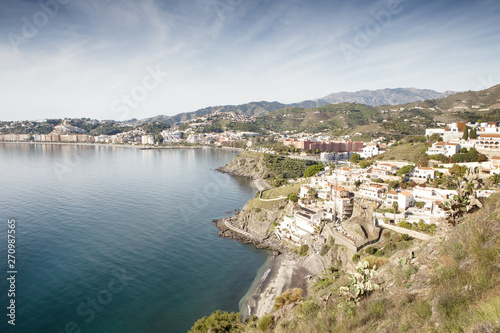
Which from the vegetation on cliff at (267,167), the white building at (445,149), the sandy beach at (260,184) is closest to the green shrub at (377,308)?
the white building at (445,149)

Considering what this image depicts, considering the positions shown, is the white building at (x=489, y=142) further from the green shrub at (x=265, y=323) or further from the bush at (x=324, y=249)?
the green shrub at (x=265, y=323)

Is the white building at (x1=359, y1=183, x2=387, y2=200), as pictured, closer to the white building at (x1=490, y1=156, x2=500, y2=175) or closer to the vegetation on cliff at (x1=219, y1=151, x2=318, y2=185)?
the white building at (x1=490, y1=156, x2=500, y2=175)

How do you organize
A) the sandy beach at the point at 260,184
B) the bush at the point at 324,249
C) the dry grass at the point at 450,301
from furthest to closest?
the sandy beach at the point at 260,184, the bush at the point at 324,249, the dry grass at the point at 450,301

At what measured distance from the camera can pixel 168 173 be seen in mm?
44406

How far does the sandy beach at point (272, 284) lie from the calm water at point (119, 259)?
60cm

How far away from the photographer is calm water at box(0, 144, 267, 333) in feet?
39.7

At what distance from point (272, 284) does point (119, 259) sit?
28.9 ft

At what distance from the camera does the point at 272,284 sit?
14422mm

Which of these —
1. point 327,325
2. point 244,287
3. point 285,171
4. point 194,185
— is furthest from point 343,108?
point 327,325

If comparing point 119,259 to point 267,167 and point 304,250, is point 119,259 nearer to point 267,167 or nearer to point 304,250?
point 304,250

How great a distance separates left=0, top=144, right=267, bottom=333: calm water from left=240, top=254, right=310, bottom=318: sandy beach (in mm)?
601

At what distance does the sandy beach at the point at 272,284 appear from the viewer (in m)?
12.8

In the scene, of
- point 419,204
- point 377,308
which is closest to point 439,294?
point 377,308

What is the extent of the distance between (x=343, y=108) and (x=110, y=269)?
4062 inches
